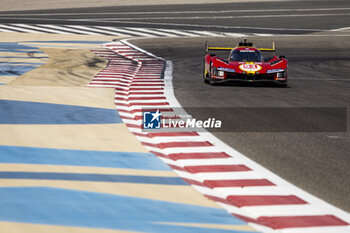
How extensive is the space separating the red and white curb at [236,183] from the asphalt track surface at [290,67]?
273mm

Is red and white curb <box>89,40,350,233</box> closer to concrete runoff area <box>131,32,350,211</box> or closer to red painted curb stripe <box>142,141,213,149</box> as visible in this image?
red painted curb stripe <box>142,141,213,149</box>

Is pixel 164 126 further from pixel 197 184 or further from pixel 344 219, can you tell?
pixel 344 219

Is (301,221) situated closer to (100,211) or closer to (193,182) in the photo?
(193,182)

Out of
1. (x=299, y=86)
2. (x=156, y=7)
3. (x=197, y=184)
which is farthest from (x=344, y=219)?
(x=156, y=7)

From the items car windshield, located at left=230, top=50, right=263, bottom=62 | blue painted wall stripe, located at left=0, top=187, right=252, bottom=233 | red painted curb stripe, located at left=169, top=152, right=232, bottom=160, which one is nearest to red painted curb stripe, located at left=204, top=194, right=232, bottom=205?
blue painted wall stripe, located at left=0, top=187, right=252, bottom=233

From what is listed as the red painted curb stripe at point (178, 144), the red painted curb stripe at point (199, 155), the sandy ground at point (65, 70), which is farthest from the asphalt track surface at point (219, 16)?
the red painted curb stripe at point (199, 155)

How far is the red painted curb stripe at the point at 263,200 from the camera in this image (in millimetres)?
6455

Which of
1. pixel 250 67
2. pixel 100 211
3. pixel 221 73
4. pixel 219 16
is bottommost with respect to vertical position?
pixel 219 16

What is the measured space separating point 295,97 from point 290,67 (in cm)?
745

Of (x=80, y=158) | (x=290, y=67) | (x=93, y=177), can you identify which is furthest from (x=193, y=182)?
(x=290, y=67)

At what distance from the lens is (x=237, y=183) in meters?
7.22

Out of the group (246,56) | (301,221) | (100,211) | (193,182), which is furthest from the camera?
(246,56)

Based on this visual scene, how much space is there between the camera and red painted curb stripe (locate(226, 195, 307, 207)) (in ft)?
21.2

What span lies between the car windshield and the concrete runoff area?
725 millimetres
